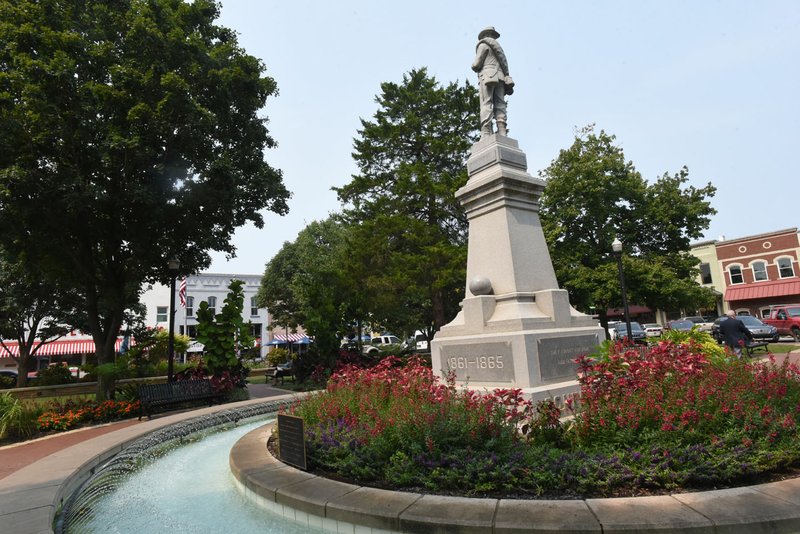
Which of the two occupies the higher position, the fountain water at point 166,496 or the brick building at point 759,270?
the brick building at point 759,270

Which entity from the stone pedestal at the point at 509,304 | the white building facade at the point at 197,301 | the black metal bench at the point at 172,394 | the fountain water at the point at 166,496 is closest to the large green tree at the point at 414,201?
the black metal bench at the point at 172,394

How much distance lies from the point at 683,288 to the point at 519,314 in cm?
2142

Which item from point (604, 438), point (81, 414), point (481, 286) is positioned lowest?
point (81, 414)

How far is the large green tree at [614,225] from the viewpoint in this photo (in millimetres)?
25013

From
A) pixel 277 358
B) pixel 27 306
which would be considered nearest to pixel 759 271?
pixel 277 358

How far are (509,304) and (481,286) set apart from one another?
23.7 inches

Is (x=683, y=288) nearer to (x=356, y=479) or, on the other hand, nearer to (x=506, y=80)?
(x=506, y=80)

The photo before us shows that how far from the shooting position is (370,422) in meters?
5.62

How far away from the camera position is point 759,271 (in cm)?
4016

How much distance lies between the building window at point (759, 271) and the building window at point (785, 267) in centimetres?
105

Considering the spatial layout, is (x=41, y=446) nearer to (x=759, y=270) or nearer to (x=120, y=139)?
(x=120, y=139)

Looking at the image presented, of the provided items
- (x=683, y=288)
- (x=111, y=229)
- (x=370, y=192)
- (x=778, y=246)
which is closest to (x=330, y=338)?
(x=111, y=229)

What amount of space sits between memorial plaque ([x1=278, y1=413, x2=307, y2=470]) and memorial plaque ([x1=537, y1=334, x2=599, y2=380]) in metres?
3.68

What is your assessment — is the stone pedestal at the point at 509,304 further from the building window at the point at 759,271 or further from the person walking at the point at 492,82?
the building window at the point at 759,271
